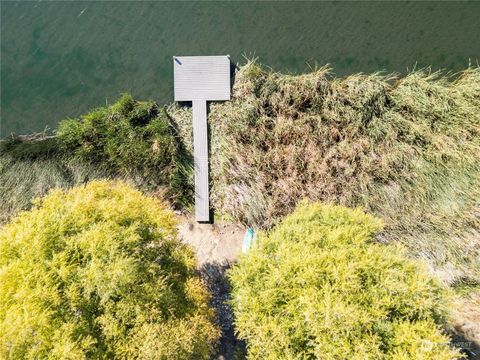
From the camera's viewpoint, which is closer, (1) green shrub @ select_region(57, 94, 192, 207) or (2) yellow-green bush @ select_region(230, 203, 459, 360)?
(2) yellow-green bush @ select_region(230, 203, 459, 360)

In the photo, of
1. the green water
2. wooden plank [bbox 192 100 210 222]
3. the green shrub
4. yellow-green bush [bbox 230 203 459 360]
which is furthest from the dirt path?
the green water

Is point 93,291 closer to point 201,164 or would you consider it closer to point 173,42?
point 201,164

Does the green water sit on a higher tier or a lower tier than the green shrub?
higher

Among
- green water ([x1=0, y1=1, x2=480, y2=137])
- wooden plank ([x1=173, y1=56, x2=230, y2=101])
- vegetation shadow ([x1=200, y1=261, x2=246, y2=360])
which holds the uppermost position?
green water ([x1=0, y1=1, x2=480, y2=137])

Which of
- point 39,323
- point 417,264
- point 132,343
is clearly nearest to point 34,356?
point 39,323

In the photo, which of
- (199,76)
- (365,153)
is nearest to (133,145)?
(199,76)

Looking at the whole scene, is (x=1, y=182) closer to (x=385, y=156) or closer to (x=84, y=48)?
(x=84, y=48)

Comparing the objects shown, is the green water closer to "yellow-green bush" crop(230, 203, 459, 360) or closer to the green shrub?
the green shrub
